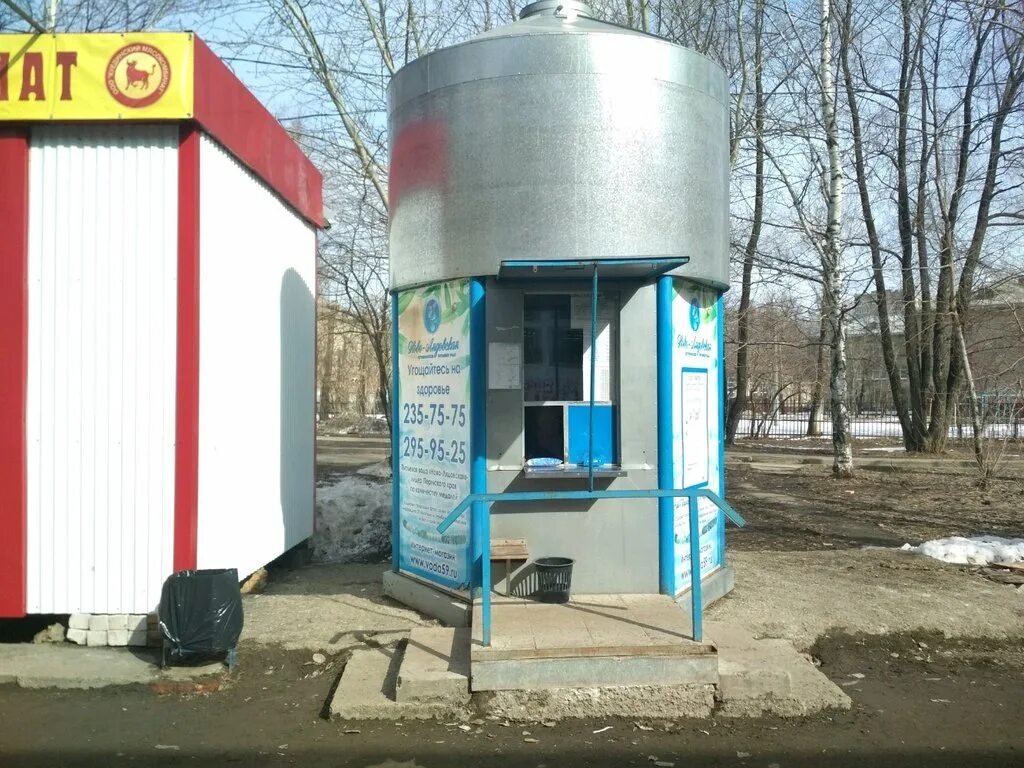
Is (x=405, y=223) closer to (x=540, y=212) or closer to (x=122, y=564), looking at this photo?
(x=540, y=212)

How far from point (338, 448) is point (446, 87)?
72.7ft

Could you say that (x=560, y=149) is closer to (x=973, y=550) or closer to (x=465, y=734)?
(x=465, y=734)

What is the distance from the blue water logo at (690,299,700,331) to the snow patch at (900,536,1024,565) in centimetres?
421

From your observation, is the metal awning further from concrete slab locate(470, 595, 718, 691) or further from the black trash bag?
the black trash bag

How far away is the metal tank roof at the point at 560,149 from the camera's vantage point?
654 cm

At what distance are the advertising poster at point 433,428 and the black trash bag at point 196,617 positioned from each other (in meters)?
1.77

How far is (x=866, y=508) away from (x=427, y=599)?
9122 millimetres

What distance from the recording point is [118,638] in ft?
20.9

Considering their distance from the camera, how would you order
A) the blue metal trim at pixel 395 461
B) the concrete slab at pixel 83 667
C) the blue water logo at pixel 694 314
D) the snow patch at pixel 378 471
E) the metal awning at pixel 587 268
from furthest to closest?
the snow patch at pixel 378 471, the blue metal trim at pixel 395 461, the blue water logo at pixel 694 314, the metal awning at pixel 587 268, the concrete slab at pixel 83 667

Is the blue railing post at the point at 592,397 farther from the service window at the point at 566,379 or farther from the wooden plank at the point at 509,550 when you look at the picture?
the wooden plank at the point at 509,550

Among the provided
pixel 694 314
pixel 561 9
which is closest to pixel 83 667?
pixel 694 314

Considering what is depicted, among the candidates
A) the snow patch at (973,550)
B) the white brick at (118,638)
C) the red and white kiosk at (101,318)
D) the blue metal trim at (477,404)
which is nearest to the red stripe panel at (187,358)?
the red and white kiosk at (101,318)

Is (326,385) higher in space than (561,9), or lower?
lower

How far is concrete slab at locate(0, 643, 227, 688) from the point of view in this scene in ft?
18.8
